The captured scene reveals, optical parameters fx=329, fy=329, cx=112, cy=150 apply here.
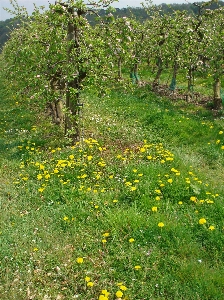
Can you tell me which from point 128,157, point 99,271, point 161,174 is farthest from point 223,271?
point 128,157

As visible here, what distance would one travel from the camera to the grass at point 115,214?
453 cm

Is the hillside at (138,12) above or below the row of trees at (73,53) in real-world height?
above

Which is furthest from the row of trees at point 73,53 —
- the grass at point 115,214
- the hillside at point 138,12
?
the grass at point 115,214

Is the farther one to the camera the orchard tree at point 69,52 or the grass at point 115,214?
the orchard tree at point 69,52

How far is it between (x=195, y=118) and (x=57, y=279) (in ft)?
26.5

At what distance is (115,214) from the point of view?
568 centimetres

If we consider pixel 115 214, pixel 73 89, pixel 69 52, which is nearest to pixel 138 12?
pixel 69 52

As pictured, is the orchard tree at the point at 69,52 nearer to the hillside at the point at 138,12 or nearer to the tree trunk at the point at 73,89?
the tree trunk at the point at 73,89

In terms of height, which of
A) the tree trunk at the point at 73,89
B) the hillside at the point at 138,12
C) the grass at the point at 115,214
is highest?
the hillside at the point at 138,12

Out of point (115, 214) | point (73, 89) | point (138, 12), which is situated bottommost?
point (115, 214)

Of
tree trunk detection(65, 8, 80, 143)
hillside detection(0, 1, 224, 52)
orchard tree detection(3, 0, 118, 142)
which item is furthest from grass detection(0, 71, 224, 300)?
hillside detection(0, 1, 224, 52)

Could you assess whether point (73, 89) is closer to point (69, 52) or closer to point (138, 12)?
point (69, 52)

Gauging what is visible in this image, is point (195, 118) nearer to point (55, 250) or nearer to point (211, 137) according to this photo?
point (211, 137)

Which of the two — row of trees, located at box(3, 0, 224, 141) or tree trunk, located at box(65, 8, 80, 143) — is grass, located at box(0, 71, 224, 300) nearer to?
tree trunk, located at box(65, 8, 80, 143)
